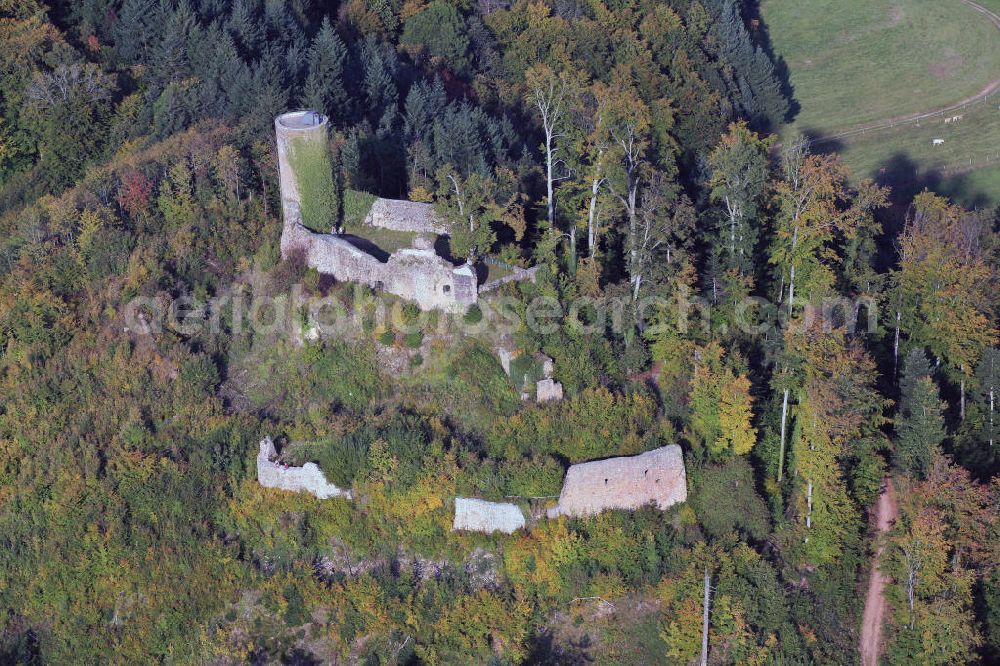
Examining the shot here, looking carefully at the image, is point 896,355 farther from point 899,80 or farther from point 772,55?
point 772,55

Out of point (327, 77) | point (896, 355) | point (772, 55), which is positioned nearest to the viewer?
point (896, 355)

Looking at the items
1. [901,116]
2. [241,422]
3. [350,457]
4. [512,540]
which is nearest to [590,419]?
[512,540]

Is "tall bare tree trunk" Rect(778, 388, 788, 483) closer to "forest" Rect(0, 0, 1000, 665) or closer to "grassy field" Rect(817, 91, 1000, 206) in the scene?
"forest" Rect(0, 0, 1000, 665)

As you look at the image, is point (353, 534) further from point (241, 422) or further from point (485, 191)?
point (485, 191)

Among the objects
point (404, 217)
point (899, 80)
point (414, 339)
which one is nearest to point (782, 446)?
point (414, 339)

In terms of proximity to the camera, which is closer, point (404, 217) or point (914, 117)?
point (404, 217)

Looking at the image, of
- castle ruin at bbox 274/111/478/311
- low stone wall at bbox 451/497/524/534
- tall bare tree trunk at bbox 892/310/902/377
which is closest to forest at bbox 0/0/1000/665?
tall bare tree trunk at bbox 892/310/902/377
